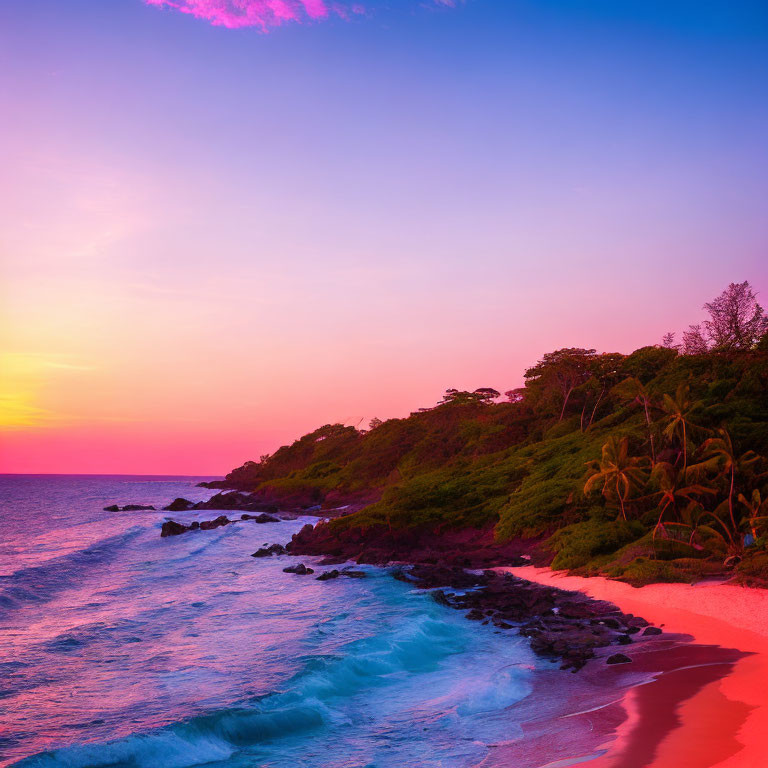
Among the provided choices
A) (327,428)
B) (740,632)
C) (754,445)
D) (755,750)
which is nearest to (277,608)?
(740,632)

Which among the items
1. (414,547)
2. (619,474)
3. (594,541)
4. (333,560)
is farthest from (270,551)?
(619,474)

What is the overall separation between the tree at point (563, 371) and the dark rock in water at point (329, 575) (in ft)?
88.1

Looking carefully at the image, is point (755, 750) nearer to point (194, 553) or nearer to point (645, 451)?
point (645, 451)

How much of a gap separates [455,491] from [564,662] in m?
26.0

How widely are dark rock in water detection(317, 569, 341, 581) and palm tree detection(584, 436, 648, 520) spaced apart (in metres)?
13.1

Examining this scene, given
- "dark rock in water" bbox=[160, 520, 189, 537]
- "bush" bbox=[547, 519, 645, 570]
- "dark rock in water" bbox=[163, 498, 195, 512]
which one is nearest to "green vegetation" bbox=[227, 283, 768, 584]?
"bush" bbox=[547, 519, 645, 570]

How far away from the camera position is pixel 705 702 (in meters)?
11.4

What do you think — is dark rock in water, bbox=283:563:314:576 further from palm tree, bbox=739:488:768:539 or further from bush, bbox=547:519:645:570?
palm tree, bbox=739:488:768:539

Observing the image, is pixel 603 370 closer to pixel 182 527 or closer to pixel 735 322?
pixel 735 322

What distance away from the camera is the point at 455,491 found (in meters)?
41.8

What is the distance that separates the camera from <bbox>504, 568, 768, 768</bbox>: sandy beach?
9172mm

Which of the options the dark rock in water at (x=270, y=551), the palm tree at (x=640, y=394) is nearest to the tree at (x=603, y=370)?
the palm tree at (x=640, y=394)

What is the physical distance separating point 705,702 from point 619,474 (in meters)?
18.7

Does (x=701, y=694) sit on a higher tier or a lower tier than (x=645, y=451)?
lower
